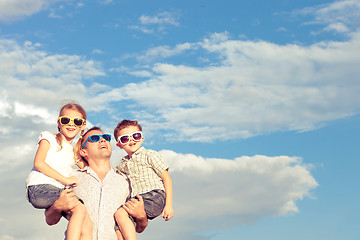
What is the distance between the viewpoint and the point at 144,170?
417 inches

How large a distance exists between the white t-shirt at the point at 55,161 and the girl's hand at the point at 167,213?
2251 millimetres

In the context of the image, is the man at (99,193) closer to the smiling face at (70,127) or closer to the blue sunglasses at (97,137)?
the blue sunglasses at (97,137)

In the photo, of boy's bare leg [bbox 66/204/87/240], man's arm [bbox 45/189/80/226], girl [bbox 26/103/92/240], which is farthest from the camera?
man's arm [bbox 45/189/80/226]

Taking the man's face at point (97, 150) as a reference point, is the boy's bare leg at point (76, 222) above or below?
below

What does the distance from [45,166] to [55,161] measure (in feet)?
1.09

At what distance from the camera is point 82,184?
10328mm

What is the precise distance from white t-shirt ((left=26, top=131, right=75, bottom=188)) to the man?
0.35m

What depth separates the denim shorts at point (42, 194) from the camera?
382 inches

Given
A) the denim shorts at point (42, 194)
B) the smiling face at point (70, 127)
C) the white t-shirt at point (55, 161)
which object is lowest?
the denim shorts at point (42, 194)

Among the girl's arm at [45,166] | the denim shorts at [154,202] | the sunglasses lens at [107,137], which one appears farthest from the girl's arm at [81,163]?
the denim shorts at [154,202]

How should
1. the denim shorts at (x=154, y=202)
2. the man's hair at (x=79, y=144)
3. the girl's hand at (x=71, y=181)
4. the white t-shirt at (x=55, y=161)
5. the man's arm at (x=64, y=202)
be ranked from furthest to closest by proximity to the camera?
the man's hair at (x=79, y=144)
the denim shorts at (x=154, y=202)
the girl's hand at (x=71, y=181)
the white t-shirt at (x=55, y=161)
the man's arm at (x=64, y=202)

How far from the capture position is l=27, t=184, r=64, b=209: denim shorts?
9.71m

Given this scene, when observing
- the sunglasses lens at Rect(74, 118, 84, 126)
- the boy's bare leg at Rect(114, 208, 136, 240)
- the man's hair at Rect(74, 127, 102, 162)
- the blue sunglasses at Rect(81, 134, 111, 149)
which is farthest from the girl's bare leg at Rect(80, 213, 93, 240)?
the sunglasses lens at Rect(74, 118, 84, 126)

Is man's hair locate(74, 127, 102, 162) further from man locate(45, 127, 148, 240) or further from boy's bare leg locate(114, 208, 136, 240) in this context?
boy's bare leg locate(114, 208, 136, 240)
